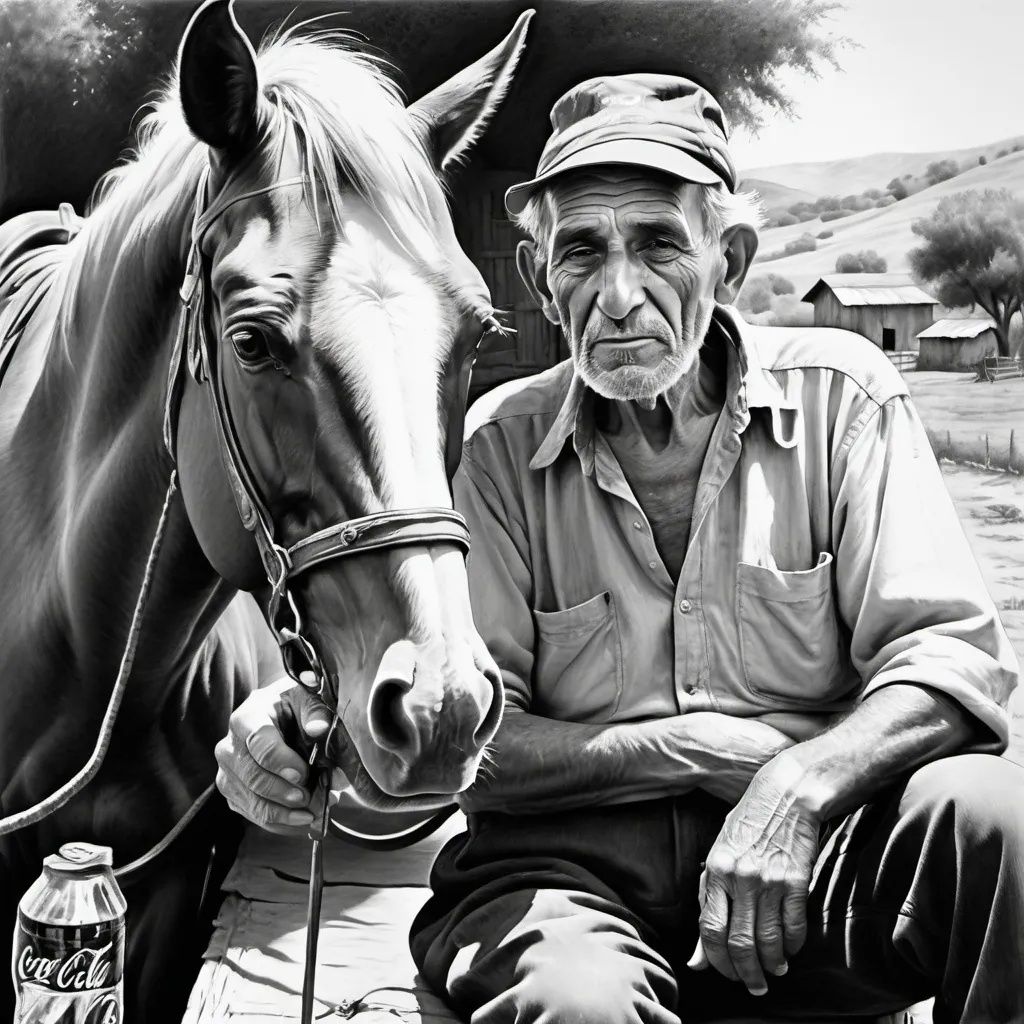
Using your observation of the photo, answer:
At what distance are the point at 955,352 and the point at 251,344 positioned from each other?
1716mm

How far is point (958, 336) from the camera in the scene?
102 inches

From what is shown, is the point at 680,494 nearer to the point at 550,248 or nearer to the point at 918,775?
the point at 550,248

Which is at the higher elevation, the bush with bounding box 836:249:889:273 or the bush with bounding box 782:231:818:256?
the bush with bounding box 782:231:818:256

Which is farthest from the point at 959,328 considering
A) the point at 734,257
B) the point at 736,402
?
the point at 736,402

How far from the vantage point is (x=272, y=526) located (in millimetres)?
1483

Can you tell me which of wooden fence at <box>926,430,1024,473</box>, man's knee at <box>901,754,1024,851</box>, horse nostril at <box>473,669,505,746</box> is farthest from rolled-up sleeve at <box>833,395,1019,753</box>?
wooden fence at <box>926,430,1024,473</box>

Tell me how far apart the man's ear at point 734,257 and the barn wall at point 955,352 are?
0.74 metres

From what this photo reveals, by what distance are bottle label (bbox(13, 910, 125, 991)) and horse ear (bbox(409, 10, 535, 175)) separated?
3.83 ft

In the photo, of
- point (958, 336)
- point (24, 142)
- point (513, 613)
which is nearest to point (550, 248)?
point (513, 613)

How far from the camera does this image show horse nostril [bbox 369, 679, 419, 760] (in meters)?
1.32

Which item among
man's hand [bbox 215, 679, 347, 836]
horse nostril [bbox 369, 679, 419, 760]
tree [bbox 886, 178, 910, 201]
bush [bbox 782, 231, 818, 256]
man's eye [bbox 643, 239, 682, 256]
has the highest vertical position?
tree [bbox 886, 178, 910, 201]

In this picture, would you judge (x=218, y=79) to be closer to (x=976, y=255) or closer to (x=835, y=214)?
(x=835, y=214)

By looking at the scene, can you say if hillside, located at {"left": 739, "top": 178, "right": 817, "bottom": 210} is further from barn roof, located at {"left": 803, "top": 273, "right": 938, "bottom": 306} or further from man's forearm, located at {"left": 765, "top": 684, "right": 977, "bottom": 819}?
man's forearm, located at {"left": 765, "top": 684, "right": 977, "bottom": 819}

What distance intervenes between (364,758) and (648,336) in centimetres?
81
